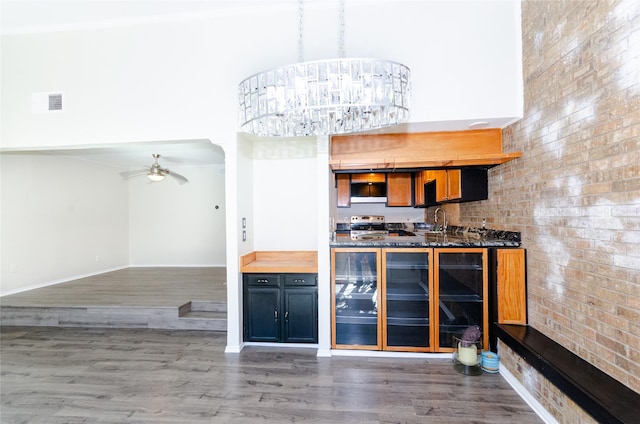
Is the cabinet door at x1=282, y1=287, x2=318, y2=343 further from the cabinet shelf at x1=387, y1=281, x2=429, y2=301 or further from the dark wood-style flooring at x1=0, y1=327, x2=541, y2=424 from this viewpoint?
the cabinet shelf at x1=387, y1=281, x2=429, y2=301

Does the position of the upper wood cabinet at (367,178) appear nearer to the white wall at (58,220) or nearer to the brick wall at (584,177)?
the brick wall at (584,177)

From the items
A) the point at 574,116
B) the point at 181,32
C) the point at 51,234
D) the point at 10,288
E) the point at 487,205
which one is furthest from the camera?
the point at 51,234

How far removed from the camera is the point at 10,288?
Answer: 14.5 ft

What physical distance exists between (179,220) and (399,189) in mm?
4858

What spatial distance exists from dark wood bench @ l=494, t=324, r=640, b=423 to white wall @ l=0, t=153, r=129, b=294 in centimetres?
682

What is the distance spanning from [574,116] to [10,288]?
728cm

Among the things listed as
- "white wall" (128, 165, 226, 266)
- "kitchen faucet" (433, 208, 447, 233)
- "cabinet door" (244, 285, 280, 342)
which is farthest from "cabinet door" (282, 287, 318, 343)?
"white wall" (128, 165, 226, 266)

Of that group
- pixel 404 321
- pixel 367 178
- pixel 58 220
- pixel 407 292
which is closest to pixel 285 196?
pixel 407 292

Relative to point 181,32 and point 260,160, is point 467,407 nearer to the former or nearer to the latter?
point 260,160

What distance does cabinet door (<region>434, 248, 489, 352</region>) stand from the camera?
2760 millimetres

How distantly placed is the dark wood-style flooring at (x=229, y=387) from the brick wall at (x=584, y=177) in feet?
2.73

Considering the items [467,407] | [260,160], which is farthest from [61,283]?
[467,407]

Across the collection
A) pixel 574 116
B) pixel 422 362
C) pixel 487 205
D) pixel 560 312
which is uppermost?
pixel 574 116

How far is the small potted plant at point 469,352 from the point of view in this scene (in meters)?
2.54
